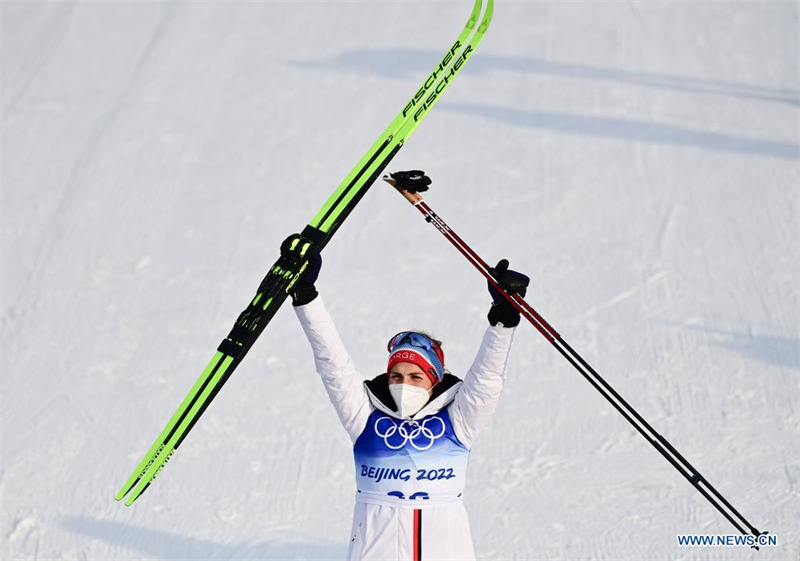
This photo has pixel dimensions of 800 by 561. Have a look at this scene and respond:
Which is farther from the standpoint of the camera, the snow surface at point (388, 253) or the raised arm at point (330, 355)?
the snow surface at point (388, 253)

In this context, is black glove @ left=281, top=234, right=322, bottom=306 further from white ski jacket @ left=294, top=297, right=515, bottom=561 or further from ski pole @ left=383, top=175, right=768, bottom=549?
ski pole @ left=383, top=175, right=768, bottom=549

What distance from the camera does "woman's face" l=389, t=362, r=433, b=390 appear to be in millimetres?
3182

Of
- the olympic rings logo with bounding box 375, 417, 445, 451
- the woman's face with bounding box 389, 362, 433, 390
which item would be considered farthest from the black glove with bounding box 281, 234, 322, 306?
the olympic rings logo with bounding box 375, 417, 445, 451

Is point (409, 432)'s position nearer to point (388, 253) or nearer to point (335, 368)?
point (335, 368)

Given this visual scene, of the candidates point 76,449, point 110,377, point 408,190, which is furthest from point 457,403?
point 110,377

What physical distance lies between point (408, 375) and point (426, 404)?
0.40 ft

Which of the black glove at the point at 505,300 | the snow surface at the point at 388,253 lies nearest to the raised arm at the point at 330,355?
the black glove at the point at 505,300

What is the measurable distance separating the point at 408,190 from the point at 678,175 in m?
5.17

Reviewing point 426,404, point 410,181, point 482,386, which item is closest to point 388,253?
point 410,181

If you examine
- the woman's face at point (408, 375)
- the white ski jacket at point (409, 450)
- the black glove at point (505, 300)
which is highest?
the black glove at point (505, 300)

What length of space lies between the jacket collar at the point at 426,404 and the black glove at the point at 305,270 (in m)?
0.35

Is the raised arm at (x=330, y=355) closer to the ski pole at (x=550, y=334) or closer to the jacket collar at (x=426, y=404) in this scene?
the jacket collar at (x=426, y=404)

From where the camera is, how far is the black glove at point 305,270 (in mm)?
3107

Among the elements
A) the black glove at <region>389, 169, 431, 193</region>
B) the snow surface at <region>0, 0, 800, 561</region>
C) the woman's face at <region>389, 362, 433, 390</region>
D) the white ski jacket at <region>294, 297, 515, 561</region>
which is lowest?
the white ski jacket at <region>294, 297, 515, 561</region>
